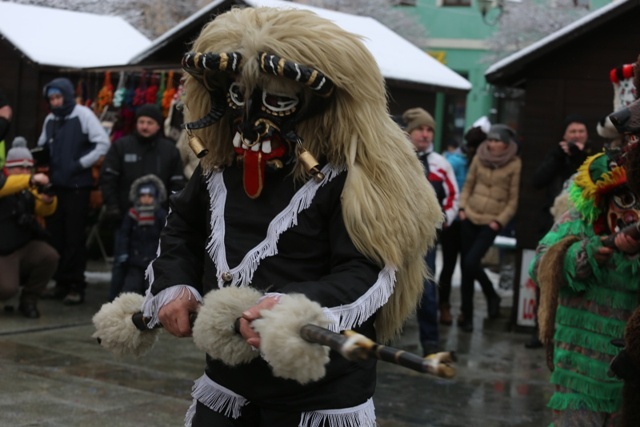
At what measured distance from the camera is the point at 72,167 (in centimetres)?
995

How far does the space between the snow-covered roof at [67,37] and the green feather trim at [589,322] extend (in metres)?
8.56

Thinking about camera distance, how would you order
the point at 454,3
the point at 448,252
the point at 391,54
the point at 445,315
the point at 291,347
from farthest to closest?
the point at 454,3 → the point at 391,54 → the point at 448,252 → the point at 445,315 → the point at 291,347

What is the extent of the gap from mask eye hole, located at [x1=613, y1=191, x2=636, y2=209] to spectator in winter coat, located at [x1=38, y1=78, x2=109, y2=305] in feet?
20.0

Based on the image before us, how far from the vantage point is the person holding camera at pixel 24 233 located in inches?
348

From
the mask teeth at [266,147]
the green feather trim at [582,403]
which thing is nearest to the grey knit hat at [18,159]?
the green feather trim at [582,403]

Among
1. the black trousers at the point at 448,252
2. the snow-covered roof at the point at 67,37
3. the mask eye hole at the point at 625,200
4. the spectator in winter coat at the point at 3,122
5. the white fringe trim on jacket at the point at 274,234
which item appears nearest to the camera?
the white fringe trim on jacket at the point at 274,234

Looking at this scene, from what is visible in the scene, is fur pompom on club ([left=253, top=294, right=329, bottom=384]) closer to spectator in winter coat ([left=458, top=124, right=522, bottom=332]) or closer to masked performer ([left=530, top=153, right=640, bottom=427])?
masked performer ([left=530, top=153, right=640, bottom=427])

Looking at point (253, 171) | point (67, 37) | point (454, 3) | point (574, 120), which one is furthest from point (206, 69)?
point (454, 3)

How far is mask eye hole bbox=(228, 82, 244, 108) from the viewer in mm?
3463

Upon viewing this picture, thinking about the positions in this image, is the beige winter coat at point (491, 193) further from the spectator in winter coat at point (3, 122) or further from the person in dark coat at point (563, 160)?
the spectator in winter coat at point (3, 122)

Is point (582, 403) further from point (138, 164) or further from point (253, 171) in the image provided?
point (138, 164)

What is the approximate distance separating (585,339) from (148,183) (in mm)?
4947

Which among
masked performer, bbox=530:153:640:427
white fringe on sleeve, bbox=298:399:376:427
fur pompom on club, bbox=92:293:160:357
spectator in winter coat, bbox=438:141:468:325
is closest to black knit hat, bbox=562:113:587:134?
spectator in winter coat, bbox=438:141:468:325

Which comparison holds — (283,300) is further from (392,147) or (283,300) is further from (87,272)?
(87,272)
